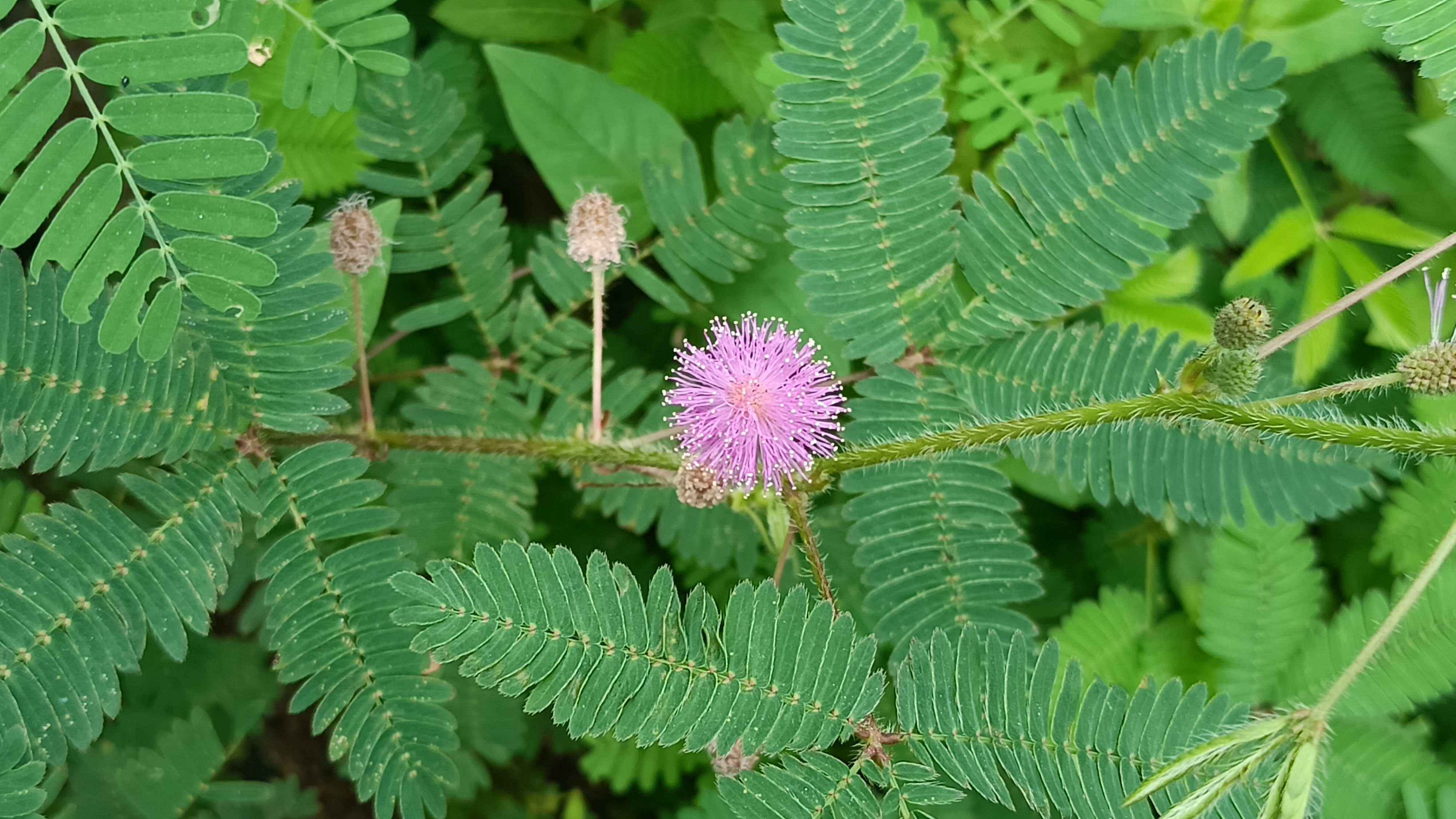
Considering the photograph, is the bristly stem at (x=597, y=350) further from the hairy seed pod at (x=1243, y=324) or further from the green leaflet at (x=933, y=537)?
the hairy seed pod at (x=1243, y=324)

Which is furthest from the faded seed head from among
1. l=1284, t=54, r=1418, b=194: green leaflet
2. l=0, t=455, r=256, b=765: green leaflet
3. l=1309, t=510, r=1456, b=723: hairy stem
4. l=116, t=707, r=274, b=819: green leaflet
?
l=1284, t=54, r=1418, b=194: green leaflet

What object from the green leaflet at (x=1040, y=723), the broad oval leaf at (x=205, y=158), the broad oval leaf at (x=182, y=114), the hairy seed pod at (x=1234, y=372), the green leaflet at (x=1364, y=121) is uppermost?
the green leaflet at (x=1364, y=121)

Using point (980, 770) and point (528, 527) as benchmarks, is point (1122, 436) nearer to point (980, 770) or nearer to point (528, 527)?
point (980, 770)

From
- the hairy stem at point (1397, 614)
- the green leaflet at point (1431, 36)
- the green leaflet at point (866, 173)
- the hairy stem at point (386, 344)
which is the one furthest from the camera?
the hairy stem at point (386, 344)

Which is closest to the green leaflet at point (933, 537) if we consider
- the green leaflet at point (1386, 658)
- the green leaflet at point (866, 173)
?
the green leaflet at point (866, 173)

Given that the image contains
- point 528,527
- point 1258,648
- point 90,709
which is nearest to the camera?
point 90,709

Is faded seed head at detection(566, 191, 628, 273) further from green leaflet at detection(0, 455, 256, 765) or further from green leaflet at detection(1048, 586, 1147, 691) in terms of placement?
green leaflet at detection(1048, 586, 1147, 691)

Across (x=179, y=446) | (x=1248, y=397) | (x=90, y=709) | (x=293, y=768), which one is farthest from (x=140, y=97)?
(x=293, y=768)
